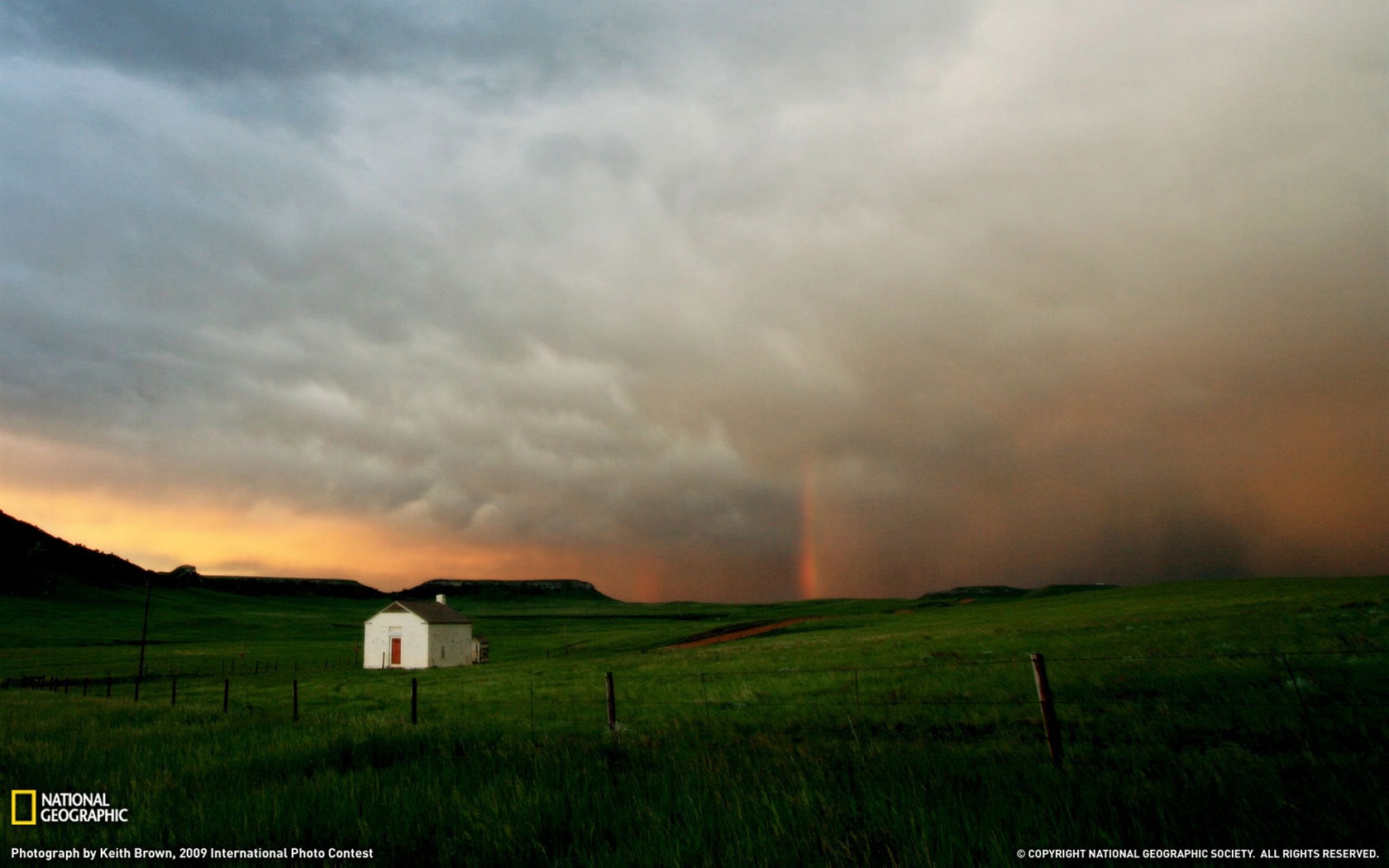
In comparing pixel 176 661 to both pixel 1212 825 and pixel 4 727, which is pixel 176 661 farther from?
pixel 1212 825

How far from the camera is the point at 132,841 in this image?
679cm

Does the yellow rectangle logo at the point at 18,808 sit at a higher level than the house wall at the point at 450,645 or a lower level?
higher

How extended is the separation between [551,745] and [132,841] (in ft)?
18.8

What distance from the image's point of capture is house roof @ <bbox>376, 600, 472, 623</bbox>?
7744 cm

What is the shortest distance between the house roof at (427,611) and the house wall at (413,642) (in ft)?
1.32

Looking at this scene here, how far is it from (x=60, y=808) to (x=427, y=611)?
75.0 meters

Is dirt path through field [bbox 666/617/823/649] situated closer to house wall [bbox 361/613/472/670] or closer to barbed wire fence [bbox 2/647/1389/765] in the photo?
house wall [bbox 361/613/472/670]

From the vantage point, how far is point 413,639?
7650 centimetres

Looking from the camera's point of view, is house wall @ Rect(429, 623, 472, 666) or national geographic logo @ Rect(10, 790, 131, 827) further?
house wall @ Rect(429, 623, 472, 666)

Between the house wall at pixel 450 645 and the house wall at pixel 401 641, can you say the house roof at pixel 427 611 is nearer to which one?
the house wall at pixel 401 641

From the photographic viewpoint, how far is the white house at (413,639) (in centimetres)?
7569

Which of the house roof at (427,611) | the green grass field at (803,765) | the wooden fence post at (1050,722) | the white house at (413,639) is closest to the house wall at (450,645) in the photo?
the white house at (413,639)

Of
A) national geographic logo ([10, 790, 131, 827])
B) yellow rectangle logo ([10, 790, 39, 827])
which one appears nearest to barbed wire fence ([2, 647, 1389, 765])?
national geographic logo ([10, 790, 131, 827])

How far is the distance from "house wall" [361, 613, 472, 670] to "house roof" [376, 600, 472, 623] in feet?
1.32
